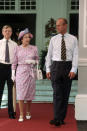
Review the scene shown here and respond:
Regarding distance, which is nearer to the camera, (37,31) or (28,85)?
(28,85)

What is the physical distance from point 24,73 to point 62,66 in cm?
74

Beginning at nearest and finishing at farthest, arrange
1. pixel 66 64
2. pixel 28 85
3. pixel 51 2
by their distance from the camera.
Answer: pixel 66 64
pixel 28 85
pixel 51 2

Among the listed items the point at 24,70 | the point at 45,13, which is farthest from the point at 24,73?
the point at 45,13

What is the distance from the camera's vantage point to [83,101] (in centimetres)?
539

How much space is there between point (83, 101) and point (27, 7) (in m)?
7.73

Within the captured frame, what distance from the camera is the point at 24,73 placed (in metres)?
5.14

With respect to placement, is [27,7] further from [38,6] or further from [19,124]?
[19,124]

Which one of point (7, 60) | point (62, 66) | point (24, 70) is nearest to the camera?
point (62, 66)

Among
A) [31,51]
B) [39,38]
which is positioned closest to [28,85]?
[31,51]

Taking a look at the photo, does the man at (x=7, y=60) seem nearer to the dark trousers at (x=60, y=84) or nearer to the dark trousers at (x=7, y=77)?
the dark trousers at (x=7, y=77)

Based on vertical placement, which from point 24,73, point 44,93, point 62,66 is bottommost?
point 44,93

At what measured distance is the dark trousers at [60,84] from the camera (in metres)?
4.79

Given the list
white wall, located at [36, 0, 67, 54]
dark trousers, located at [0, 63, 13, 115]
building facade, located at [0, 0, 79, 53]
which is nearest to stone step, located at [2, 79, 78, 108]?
dark trousers, located at [0, 63, 13, 115]

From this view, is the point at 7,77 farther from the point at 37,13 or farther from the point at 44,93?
the point at 37,13
